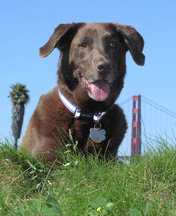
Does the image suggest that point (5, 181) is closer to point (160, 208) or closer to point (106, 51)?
point (160, 208)

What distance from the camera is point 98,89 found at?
4320mm

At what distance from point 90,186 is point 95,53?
1.87m

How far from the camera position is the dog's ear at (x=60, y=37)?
14.7 feet

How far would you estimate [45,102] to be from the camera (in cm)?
488

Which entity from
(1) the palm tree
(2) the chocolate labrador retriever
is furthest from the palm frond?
(2) the chocolate labrador retriever

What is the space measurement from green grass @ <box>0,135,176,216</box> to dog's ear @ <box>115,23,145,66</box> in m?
1.36

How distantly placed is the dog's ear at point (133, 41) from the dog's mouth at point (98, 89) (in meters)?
0.82

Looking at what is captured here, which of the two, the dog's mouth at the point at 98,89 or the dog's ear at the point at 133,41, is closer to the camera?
the dog's mouth at the point at 98,89

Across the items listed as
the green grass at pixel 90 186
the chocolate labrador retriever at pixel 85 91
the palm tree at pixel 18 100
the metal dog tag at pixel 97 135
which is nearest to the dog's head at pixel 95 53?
the chocolate labrador retriever at pixel 85 91

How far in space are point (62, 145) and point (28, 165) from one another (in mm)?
540

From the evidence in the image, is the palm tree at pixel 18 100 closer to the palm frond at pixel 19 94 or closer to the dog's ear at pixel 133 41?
the palm frond at pixel 19 94

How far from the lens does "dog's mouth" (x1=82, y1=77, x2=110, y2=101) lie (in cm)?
429

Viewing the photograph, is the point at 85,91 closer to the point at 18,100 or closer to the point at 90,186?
the point at 90,186

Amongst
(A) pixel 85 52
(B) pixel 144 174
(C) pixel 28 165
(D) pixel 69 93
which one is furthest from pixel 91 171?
(A) pixel 85 52
